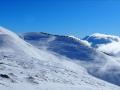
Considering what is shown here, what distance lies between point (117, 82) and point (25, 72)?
39647mm

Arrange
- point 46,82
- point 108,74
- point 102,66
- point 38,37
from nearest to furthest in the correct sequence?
point 46,82 < point 108,74 < point 102,66 < point 38,37

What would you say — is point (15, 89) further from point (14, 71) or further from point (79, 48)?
point (79, 48)

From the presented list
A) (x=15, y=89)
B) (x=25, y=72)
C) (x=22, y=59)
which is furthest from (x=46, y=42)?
(x=15, y=89)

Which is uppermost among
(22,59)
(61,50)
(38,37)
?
(38,37)

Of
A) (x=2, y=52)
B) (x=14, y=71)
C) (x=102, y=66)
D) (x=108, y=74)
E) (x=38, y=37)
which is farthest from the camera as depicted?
(x=38, y=37)

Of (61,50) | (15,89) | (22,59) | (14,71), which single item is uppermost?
(61,50)

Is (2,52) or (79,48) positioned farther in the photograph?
(79,48)

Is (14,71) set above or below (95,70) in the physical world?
below

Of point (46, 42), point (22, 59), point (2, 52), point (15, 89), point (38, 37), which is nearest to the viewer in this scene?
point (15, 89)

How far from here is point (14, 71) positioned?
68000 mm

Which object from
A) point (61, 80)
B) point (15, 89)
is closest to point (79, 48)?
point (61, 80)

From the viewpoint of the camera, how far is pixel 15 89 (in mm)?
51688

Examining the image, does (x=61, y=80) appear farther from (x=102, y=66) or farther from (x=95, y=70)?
(x=102, y=66)

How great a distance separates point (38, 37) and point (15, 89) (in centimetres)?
11485
